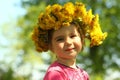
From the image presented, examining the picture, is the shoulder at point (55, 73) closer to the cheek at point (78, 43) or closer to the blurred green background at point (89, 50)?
the cheek at point (78, 43)

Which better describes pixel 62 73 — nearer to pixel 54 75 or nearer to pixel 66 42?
pixel 54 75

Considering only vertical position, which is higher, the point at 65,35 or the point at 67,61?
the point at 65,35

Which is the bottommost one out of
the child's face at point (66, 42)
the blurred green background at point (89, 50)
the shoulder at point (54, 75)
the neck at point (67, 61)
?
the shoulder at point (54, 75)

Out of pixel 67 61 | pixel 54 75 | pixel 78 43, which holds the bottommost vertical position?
pixel 54 75

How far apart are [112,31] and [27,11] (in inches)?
153

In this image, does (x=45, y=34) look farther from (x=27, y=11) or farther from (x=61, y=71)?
(x=27, y=11)

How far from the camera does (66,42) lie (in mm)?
3717

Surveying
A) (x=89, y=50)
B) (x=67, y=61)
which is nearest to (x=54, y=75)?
(x=67, y=61)

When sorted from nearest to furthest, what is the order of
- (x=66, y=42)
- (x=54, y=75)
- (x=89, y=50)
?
1. (x=54, y=75)
2. (x=66, y=42)
3. (x=89, y=50)

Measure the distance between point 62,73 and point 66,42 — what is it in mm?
258

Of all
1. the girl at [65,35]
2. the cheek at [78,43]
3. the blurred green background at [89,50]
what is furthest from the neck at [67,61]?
the blurred green background at [89,50]

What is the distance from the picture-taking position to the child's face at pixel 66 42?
3.72 meters

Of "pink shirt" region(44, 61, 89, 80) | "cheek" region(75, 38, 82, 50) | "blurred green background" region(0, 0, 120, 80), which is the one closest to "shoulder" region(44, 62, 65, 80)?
"pink shirt" region(44, 61, 89, 80)

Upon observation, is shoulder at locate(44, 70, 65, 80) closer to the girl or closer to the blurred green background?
the girl
